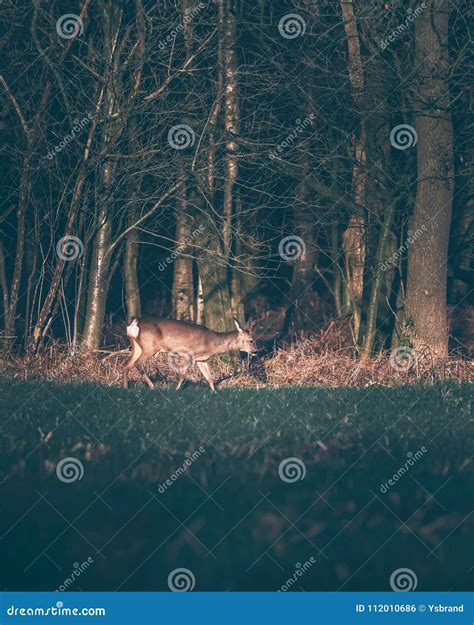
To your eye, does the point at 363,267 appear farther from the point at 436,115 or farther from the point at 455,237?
the point at 436,115

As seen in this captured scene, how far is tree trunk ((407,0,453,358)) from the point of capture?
18891 mm

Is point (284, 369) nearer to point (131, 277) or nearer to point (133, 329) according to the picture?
point (133, 329)

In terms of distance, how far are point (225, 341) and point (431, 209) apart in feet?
14.9

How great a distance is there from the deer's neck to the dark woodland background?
1.52 m

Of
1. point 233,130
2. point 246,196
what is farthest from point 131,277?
point 233,130

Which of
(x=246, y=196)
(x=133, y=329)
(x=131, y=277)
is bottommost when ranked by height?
(x=133, y=329)

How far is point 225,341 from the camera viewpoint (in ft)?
61.4

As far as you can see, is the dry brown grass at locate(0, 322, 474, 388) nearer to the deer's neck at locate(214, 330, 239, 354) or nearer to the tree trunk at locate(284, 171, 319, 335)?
the deer's neck at locate(214, 330, 239, 354)

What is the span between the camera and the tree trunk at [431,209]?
744 inches

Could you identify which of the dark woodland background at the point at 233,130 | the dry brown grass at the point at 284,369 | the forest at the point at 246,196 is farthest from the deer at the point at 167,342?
the dark woodland background at the point at 233,130

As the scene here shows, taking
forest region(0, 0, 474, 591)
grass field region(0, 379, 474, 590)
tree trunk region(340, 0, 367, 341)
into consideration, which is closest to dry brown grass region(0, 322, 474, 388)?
forest region(0, 0, 474, 591)

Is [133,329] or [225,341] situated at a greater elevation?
[133,329]

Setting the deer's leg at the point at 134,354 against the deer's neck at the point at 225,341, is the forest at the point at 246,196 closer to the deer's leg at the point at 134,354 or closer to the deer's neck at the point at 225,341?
the deer's neck at the point at 225,341

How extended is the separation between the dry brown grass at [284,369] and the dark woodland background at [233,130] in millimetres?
539
